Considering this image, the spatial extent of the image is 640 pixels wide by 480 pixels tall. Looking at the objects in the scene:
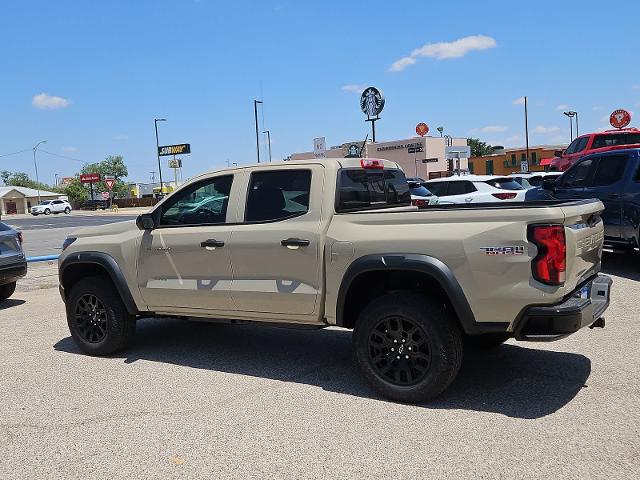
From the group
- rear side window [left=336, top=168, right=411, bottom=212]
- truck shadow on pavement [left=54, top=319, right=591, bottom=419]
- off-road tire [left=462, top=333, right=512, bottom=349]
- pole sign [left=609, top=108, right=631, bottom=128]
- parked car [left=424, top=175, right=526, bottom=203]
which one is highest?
pole sign [left=609, top=108, right=631, bottom=128]

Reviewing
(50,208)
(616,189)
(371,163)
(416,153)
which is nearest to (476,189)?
(616,189)

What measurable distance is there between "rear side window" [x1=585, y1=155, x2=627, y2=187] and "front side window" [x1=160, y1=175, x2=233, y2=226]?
6.71 meters

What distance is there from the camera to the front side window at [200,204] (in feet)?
17.9

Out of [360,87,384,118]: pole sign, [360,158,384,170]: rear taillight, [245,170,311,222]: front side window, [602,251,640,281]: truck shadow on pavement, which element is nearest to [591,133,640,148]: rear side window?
[602,251,640,281]: truck shadow on pavement

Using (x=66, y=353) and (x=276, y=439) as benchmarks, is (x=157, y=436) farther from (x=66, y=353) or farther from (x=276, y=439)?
(x=66, y=353)

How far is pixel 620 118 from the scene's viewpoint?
29938 mm

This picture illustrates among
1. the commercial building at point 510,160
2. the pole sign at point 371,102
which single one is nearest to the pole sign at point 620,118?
the pole sign at point 371,102

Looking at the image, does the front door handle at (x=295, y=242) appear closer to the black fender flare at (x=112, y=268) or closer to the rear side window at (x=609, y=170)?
the black fender flare at (x=112, y=268)

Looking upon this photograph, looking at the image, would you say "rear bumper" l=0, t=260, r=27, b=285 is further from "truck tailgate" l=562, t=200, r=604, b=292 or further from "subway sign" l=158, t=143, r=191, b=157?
"subway sign" l=158, t=143, r=191, b=157

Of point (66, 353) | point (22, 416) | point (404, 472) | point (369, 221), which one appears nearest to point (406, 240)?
point (369, 221)

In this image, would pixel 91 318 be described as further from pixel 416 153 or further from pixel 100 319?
pixel 416 153

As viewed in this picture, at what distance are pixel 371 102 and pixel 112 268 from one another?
147 feet

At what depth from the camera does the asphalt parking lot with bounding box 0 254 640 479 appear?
3.54 meters

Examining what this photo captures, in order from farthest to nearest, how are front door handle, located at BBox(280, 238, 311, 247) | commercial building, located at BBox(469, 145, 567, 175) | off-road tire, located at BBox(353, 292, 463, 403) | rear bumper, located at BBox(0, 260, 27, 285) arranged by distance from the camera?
commercial building, located at BBox(469, 145, 567, 175)
rear bumper, located at BBox(0, 260, 27, 285)
front door handle, located at BBox(280, 238, 311, 247)
off-road tire, located at BBox(353, 292, 463, 403)
